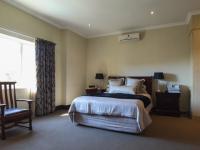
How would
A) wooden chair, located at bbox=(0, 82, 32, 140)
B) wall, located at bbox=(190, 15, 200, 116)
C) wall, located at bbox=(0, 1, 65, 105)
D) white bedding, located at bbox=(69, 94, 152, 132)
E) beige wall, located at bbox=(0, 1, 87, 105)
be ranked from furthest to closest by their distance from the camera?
wall, located at bbox=(190, 15, 200, 116), beige wall, located at bbox=(0, 1, 87, 105), wall, located at bbox=(0, 1, 65, 105), white bedding, located at bbox=(69, 94, 152, 132), wooden chair, located at bbox=(0, 82, 32, 140)

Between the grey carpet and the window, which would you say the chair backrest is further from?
the grey carpet

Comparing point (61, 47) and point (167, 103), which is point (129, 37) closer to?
point (61, 47)

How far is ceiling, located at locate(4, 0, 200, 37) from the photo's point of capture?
3805 millimetres

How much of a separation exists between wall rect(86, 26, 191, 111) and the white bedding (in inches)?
95.5

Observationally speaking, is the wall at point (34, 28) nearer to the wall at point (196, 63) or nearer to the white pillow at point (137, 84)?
the white pillow at point (137, 84)

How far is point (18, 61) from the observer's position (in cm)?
439

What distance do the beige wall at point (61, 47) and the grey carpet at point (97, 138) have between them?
1.45 m

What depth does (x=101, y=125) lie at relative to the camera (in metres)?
3.54

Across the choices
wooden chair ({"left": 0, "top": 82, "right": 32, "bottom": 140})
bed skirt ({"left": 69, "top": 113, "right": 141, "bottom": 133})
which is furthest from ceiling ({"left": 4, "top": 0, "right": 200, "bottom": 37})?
bed skirt ({"left": 69, "top": 113, "right": 141, "bottom": 133})

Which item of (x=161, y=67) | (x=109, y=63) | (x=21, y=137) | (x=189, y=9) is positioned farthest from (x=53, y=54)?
(x=189, y=9)

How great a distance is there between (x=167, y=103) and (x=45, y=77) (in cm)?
374

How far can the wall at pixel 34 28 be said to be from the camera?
12.4 feet

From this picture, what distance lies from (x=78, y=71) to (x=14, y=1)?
3.16 metres

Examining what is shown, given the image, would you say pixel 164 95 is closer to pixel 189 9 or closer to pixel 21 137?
pixel 189 9
